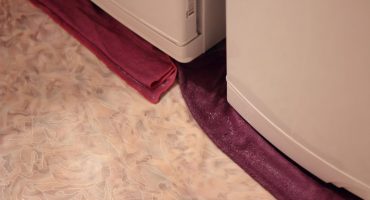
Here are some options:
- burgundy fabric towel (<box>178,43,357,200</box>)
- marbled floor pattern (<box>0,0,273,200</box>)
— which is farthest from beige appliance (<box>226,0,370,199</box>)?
marbled floor pattern (<box>0,0,273,200</box>)

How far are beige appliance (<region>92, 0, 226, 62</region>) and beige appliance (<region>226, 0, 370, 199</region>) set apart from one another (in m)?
0.11

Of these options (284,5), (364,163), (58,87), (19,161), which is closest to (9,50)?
(58,87)

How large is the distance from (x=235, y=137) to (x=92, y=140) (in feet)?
1.04

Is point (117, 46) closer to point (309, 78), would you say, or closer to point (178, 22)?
point (178, 22)

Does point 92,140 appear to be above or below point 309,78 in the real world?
below

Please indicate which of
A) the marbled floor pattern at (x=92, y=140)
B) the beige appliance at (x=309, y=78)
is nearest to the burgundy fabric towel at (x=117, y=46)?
the marbled floor pattern at (x=92, y=140)

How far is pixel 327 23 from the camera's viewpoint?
607 mm

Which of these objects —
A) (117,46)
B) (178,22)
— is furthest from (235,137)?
(117,46)

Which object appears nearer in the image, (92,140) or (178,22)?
(178,22)

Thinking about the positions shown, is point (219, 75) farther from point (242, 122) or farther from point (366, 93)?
point (366, 93)

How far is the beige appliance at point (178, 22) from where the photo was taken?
886mm

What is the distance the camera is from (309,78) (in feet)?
2.31

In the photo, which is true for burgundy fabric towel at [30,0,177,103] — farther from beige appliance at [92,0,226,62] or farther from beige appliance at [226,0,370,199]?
beige appliance at [226,0,370,199]

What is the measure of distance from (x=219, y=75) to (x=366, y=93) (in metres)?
0.47
